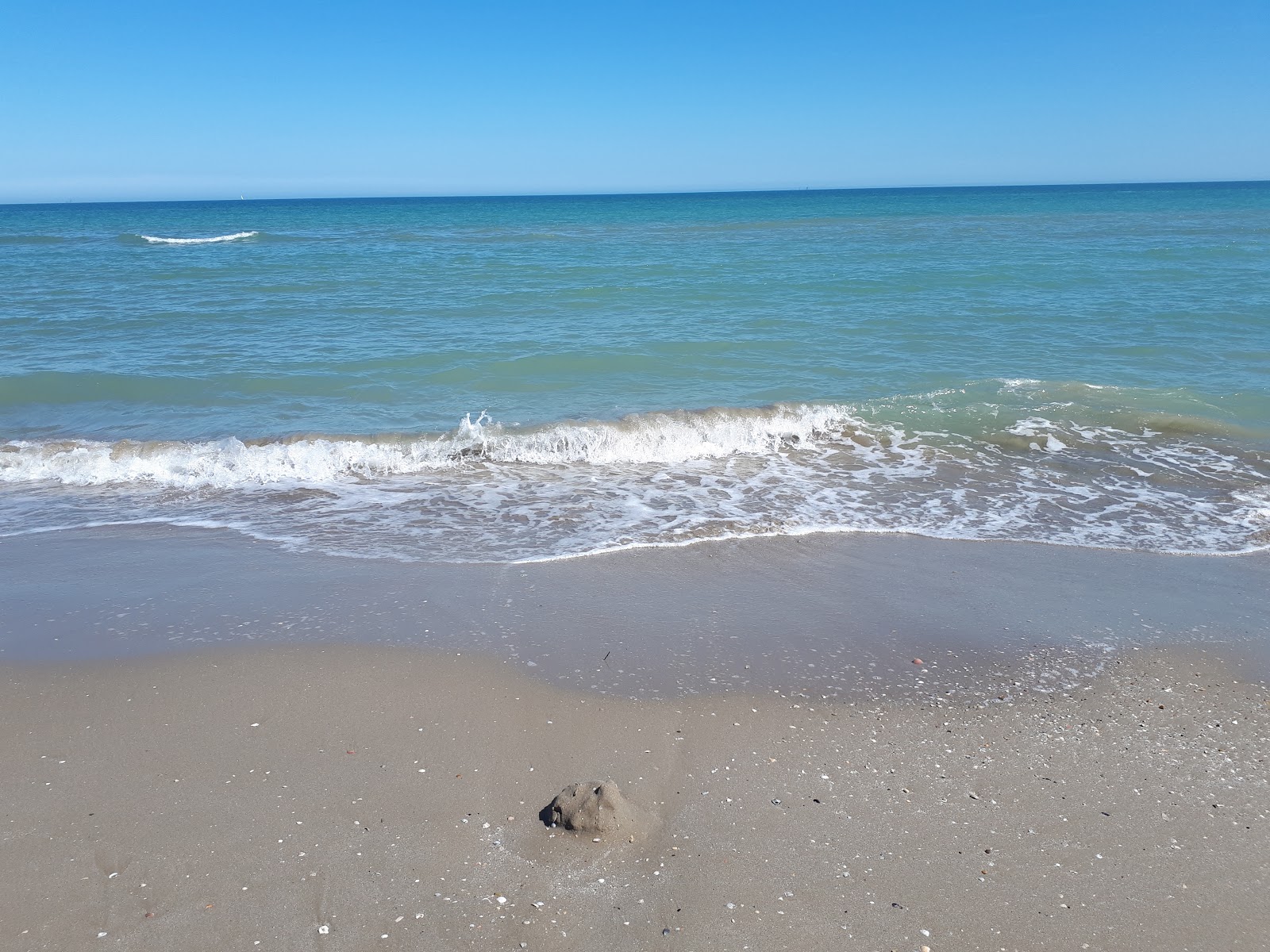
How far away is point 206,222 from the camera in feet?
219

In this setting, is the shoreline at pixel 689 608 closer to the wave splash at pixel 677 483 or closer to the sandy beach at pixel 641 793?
the sandy beach at pixel 641 793

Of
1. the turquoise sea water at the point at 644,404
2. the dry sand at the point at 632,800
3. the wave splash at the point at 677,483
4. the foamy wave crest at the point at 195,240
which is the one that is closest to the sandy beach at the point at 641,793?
the dry sand at the point at 632,800

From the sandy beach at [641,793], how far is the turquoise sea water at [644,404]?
6.92ft

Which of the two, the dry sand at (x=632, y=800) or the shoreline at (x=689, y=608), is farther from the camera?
the shoreline at (x=689, y=608)

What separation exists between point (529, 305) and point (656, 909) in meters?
17.5

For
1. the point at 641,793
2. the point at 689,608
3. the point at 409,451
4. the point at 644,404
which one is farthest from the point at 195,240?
the point at 641,793

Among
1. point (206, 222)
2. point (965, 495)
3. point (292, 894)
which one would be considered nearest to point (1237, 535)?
point (965, 495)

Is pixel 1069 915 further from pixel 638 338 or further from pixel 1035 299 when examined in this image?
pixel 1035 299

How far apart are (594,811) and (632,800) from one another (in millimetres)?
276

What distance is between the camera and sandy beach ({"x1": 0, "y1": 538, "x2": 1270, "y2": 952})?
3.14m

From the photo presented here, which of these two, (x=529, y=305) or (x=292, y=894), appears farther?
(x=529, y=305)

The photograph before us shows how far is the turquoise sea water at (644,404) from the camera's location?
25.5 feet

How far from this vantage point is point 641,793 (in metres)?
3.84

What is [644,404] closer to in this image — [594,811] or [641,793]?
[641,793]
